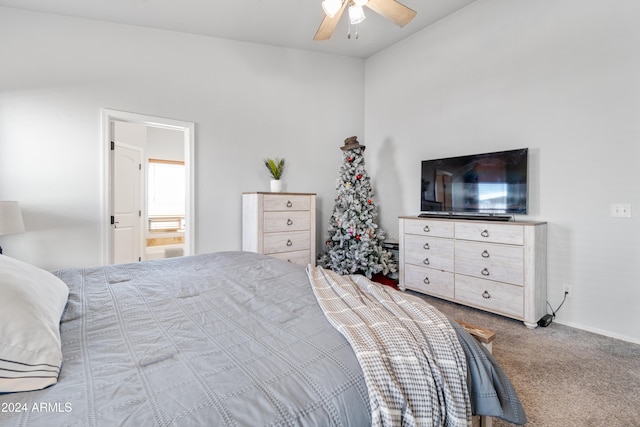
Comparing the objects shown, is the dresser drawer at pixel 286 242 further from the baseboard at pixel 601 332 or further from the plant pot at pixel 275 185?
→ the baseboard at pixel 601 332

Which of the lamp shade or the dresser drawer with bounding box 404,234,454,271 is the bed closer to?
the lamp shade

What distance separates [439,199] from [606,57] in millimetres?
1842

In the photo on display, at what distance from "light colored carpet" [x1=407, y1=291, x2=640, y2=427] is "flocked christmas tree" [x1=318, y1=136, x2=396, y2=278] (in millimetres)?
1443

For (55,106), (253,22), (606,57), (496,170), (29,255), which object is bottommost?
(29,255)

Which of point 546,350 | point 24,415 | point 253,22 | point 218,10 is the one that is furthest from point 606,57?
point 24,415

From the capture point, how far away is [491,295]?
2842 mm

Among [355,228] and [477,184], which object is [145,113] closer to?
[355,228]

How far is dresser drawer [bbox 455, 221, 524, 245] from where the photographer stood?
2666 millimetres

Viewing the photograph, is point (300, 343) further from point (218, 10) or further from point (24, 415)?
point (218, 10)

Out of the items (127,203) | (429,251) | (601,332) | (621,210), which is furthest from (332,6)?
(127,203)

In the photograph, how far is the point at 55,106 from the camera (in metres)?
2.85

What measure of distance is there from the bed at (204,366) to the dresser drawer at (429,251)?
A: 2222 millimetres

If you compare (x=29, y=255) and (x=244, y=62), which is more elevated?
(x=244, y=62)

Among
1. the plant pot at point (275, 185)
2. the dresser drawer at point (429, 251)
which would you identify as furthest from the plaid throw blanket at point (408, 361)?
the plant pot at point (275, 185)
